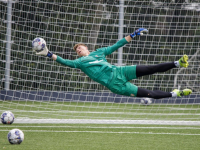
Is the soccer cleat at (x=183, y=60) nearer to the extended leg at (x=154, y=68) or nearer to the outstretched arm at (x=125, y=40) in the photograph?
the extended leg at (x=154, y=68)

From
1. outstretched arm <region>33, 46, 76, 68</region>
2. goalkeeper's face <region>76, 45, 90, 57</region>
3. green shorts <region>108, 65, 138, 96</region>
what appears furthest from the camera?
goalkeeper's face <region>76, 45, 90, 57</region>

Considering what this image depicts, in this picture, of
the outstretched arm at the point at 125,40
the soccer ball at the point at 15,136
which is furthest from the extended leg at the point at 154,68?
the soccer ball at the point at 15,136

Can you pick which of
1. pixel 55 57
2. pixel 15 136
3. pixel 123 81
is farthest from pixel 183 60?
pixel 15 136

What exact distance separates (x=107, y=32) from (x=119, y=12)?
132 cm

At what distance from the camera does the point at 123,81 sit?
7.87 metres

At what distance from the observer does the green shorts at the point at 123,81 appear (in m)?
7.83

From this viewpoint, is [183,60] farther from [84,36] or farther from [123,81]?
[84,36]

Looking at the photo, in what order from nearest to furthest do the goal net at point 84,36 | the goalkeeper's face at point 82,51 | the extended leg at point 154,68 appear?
1. the extended leg at point 154,68
2. the goalkeeper's face at point 82,51
3. the goal net at point 84,36

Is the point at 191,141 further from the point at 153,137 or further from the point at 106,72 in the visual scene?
the point at 106,72

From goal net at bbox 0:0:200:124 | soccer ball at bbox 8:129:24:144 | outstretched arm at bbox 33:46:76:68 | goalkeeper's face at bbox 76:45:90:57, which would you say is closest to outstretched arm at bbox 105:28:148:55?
goalkeeper's face at bbox 76:45:90:57

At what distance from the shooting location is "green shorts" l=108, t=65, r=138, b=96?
308 inches

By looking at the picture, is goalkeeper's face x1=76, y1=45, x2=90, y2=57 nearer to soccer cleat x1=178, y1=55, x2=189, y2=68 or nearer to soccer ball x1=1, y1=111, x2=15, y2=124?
soccer cleat x1=178, y1=55, x2=189, y2=68

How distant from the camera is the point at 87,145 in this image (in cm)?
741

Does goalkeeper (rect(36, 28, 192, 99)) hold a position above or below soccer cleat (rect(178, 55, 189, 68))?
below
